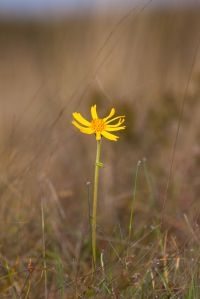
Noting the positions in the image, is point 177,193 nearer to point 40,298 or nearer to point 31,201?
point 31,201

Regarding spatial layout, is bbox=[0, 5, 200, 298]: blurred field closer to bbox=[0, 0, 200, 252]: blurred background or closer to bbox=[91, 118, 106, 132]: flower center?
bbox=[0, 0, 200, 252]: blurred background

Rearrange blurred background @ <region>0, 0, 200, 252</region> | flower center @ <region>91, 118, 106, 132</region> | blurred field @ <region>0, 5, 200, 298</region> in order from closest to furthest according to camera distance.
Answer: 1. flower center @ <region>91, 118, 106, 132</region>
2. blurred field @ <region>0, 5, 200, 298</region>
3. blurred background @ <region>0, 0, 200, 252</region>

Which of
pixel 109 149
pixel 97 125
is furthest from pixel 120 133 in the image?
pixel 97 125

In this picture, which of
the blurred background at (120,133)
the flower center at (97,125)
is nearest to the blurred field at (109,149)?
the blurred background at (120,133)

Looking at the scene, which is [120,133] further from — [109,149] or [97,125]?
[97,125]

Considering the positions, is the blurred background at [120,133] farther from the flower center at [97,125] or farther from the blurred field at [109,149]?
the flower center at [97,125]

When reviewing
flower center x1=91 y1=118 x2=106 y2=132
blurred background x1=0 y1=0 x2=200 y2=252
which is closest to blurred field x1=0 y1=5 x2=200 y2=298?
blurred background x1=0 y1=0 x2=200 y2=252

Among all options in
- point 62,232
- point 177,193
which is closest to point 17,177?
point 62,232
